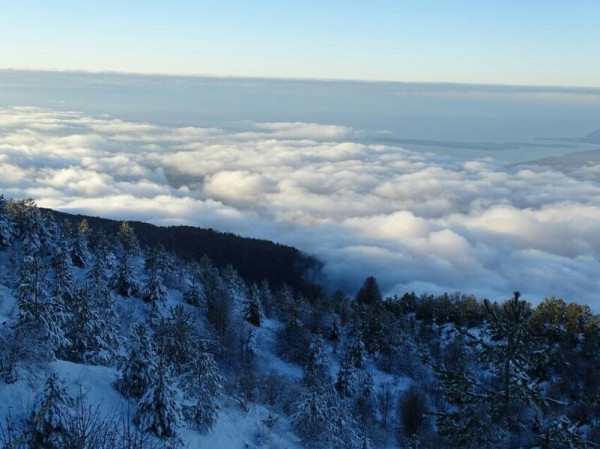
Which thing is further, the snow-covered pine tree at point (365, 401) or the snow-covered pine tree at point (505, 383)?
the snow-covered pine tree at point (365, 401)

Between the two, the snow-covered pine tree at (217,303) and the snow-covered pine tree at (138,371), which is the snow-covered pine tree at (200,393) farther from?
the snow-covered pine tree at (217,303)

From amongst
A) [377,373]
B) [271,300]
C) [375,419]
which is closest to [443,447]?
[375,419]

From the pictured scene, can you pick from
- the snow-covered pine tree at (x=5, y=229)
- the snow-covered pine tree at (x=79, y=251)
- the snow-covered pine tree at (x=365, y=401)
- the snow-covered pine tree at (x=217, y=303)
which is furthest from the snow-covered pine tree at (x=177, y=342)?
the snow-covered pine tree at (x=5, y=229)

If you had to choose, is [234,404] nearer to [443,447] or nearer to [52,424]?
[52,424]

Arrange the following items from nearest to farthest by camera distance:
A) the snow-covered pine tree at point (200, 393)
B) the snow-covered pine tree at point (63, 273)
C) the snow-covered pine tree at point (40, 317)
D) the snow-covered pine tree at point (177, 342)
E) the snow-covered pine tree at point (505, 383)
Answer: the snow-covered pine tree at point (505, 383), the snow-covered pine tree at point (40, 317), the snow-covered pine tree at point (200, 393), the snow-covered pine tree at point (177, 342), the snow-covered pine tree at point (63, 273)

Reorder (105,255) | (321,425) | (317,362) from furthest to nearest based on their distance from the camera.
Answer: (105,255), (317,362), (321,425)

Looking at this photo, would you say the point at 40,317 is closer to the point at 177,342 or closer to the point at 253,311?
the point at 177,342

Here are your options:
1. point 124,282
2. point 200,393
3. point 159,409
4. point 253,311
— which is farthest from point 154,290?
point 159,409
